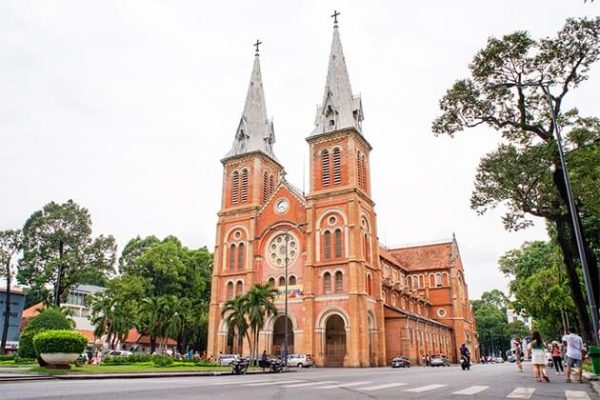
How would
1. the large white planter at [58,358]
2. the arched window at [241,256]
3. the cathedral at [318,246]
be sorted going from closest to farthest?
the large white planter at [58,358]
the cathedral at [318,246]
the arched window at [241,256]

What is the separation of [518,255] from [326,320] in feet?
70.2

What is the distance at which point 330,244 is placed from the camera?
43719mm

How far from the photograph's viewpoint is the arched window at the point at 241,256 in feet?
157

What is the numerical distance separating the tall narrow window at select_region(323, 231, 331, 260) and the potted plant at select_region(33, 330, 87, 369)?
2604 centimetres

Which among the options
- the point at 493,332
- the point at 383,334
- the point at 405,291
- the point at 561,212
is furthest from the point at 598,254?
the point at 493,332

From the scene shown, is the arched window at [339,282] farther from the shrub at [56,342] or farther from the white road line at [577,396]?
the white road line at [577,396]

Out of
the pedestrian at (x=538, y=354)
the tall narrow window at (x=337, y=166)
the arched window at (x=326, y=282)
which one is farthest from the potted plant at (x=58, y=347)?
the tall narrow window at (x=337, y=166)

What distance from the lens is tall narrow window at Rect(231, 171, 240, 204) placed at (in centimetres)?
5116

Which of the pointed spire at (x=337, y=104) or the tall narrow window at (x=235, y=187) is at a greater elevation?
the pointed spire at (x=337, y=104)

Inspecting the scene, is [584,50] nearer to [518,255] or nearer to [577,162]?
[577,162]

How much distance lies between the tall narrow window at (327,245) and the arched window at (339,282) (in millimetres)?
1911

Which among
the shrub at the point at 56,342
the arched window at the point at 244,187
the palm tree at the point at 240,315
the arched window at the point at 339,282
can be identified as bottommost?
the shrub at the point at 56,342

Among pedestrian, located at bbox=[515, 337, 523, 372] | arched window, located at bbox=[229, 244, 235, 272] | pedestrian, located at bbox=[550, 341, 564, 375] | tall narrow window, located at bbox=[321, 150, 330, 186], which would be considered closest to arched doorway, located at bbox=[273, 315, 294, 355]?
arched window, located at bbox=[229, 244, 235, 272]

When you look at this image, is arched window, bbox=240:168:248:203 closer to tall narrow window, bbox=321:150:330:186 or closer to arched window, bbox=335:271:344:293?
tall narrow window, bbox=321:150:330:186
